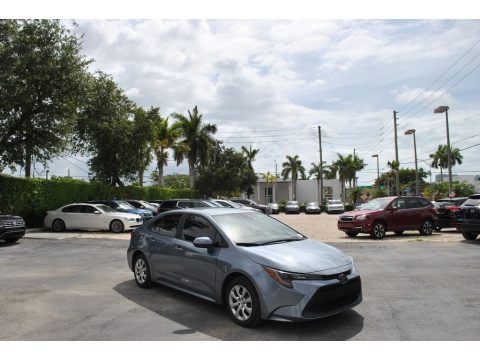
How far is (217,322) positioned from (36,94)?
18509 mm

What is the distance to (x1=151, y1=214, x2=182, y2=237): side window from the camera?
23.2ft

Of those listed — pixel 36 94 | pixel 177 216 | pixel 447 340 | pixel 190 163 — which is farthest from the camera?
pixel 190 163

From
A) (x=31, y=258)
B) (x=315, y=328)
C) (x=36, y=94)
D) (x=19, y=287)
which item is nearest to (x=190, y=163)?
(x=36, y=94)

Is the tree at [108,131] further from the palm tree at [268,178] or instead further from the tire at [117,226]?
the palm tree at [268,178]

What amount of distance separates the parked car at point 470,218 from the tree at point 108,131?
853 inches

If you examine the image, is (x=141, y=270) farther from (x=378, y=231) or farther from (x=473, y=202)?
(x=473, y=202)

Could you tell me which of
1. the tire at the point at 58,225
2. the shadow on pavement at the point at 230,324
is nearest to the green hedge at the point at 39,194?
the tire at the point at 58,225

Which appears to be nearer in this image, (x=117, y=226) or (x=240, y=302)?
(x=240, y=302)

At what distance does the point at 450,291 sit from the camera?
725 cm

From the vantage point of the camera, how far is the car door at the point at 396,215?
16.3 meters

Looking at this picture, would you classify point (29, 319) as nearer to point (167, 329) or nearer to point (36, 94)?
point (167, 329)

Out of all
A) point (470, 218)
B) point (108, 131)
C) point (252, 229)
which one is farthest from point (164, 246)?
point (108, 131)

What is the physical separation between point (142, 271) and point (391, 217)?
1155 cm

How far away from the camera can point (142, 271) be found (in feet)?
25.2
